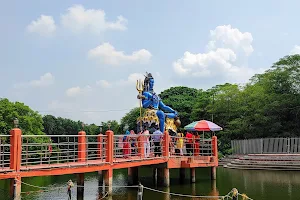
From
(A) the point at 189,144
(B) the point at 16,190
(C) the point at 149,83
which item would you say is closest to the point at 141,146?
(C) the point at 149,83

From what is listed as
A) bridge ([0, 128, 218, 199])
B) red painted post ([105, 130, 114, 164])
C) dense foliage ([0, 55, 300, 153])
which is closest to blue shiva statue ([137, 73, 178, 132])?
bridge ([0, 128, 218, 199])

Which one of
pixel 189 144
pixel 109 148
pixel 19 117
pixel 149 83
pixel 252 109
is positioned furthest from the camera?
pixel 252 109

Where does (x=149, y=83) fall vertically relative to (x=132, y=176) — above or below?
above

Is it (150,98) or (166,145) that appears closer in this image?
(166,145)

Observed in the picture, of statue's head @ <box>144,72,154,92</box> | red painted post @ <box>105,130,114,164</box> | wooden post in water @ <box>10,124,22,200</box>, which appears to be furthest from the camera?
statue's head @ <box>144,72,154,92</box>

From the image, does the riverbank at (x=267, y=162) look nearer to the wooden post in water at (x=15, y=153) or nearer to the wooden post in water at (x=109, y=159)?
the wooden post in water at (x=109, y=159)

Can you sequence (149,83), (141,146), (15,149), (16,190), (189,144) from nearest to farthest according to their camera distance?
(16,190) < (15,149) < (141,146) < (149,83) < (189,144)

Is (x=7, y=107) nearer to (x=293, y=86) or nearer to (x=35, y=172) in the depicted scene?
(x=35, y=172)

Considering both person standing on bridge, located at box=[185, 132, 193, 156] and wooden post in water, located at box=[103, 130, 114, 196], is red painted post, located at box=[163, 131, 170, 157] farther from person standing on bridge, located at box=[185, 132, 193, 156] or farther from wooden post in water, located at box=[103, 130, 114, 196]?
wooden post in water, located at box=[103, 130, 114, 196]

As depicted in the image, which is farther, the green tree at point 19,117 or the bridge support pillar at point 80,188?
the green tree at point 19,117

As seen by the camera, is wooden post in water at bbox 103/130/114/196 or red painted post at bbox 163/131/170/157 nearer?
wooden post in water at bbox 103/130/114/196

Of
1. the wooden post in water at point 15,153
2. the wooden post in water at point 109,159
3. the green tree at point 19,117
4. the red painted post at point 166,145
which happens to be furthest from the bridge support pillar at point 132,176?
the green tree at point 19,117

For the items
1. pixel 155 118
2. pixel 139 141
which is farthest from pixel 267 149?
pixel 139 141

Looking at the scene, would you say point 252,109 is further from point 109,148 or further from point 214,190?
point 109,148
